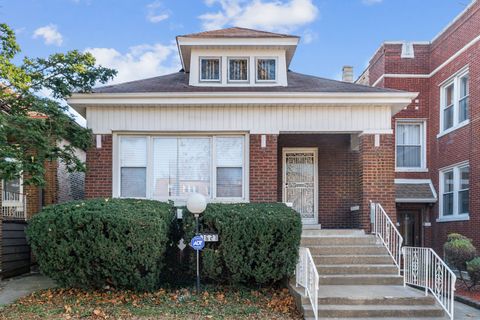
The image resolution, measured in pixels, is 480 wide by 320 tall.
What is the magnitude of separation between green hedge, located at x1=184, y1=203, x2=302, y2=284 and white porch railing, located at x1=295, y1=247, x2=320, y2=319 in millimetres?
159

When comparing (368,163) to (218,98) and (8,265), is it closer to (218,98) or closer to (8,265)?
(218,98)

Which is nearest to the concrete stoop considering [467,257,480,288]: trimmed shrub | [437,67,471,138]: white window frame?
[467,257,480,288]: trimmed shrub

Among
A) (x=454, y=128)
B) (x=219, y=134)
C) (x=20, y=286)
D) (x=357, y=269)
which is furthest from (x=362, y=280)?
(x=454, y=128)

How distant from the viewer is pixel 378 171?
11.1 m

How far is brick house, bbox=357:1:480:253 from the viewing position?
13.8 meters

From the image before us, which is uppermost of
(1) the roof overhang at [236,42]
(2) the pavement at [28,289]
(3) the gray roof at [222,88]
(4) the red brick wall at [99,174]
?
(1) the roof overhang at [236,42]

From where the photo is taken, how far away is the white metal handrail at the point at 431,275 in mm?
7957

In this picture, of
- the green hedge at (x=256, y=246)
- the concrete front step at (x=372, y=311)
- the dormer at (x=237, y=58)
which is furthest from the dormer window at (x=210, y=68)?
the concrete front step at (x=372, y=311)

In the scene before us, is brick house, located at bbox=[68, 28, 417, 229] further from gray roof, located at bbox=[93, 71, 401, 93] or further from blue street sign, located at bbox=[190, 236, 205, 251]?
blue street sign, located at bbox=[190, 236, 205, 251]

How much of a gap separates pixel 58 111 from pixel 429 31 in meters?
13.0

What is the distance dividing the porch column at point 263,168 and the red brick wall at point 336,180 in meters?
1.62

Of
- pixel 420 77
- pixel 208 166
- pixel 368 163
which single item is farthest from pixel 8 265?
pixel 420 77

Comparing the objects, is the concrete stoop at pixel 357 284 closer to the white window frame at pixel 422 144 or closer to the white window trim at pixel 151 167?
the white window trim at pixel 151 167

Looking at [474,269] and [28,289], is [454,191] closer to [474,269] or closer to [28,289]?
[474,269]
